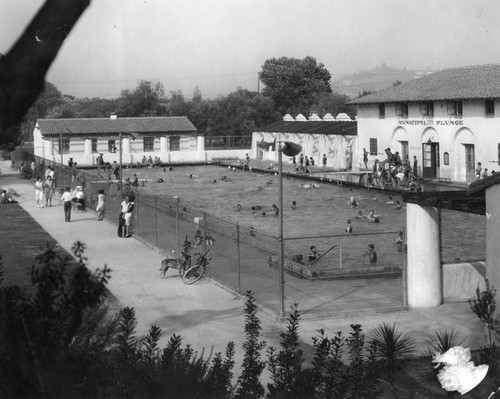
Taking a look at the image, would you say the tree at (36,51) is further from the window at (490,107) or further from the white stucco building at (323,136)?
the white stucco building at (323,136)

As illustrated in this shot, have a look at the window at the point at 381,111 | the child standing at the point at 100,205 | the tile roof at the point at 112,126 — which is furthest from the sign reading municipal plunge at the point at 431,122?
the child standing at the point at 100,205

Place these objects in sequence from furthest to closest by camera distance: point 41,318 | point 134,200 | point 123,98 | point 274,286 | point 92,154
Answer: point 123,98, point 92,154, point 134,200, point 274,286, point 41,318

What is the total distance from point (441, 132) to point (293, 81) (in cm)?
3916

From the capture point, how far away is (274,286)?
1733 centimetres

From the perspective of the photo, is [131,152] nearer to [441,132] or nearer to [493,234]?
[441,132]

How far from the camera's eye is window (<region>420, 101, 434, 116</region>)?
4397 cm

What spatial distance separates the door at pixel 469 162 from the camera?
135ft

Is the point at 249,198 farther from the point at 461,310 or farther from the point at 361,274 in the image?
the point at 461,310

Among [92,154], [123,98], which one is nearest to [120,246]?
[92,154]

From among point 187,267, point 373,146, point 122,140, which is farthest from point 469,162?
point 122,140

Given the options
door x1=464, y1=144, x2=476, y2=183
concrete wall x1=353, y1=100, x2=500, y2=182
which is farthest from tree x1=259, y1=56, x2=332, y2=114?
door x1=464, y1=144, x2=476, y2=183

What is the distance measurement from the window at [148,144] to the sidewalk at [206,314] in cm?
4143

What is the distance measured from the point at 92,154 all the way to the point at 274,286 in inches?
1739

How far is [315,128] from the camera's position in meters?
56.3
